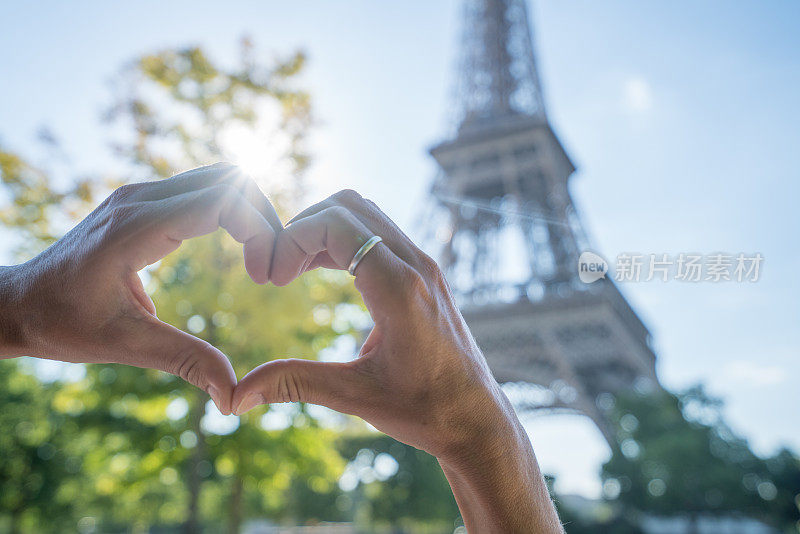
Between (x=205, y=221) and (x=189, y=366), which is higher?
(x=205, y=221)

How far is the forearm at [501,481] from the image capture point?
3.21ft

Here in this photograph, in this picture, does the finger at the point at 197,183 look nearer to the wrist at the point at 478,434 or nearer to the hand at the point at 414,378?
the hand at the point at 414,378

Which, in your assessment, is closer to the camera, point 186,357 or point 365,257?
point 365,257

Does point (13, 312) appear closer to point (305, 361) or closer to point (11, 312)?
point (11, 312)

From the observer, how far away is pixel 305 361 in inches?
41.3

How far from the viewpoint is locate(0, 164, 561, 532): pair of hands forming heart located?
3.20 feet

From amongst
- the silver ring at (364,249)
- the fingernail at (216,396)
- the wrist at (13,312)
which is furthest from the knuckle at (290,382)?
the wrist at (13,312)

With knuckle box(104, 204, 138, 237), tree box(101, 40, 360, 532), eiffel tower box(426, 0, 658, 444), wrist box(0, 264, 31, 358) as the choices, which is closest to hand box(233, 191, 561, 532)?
knuckle box(104, 204, 138, 237)

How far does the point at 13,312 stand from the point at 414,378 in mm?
716

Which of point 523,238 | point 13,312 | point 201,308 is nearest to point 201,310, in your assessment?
point 201,308

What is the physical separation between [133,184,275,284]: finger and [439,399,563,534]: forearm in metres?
0.49

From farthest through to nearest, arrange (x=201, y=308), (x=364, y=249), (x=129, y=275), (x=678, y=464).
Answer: (x=678, y=464)
(x=201, y=308)
(x=129, y=275)
(x=364, y=249)

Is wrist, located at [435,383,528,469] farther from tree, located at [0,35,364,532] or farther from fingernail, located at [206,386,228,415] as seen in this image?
tree, located at [0,35,364,532]

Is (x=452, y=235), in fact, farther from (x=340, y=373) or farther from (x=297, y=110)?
(x=340, y=373)
